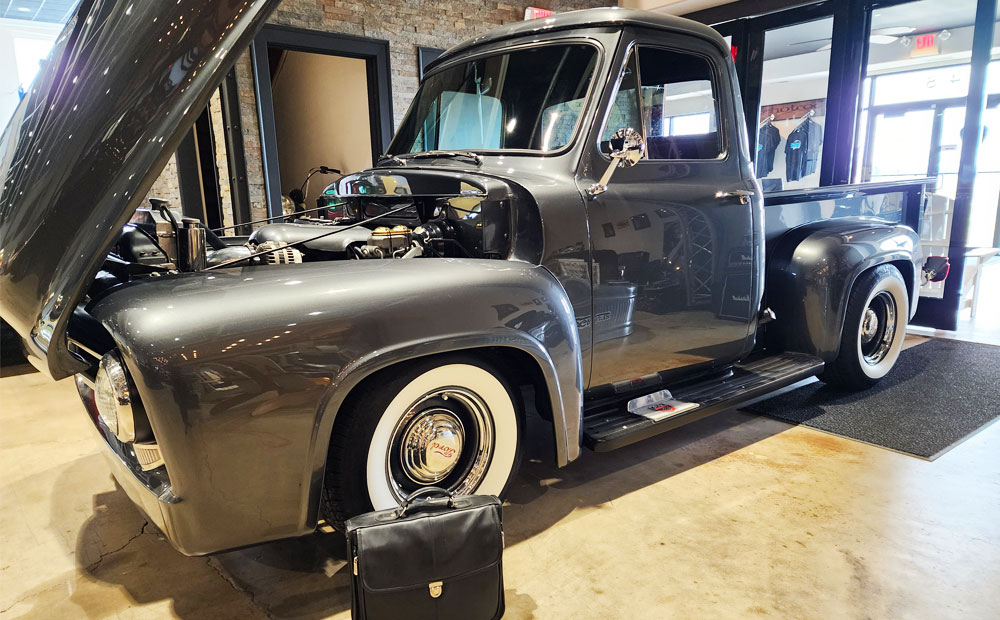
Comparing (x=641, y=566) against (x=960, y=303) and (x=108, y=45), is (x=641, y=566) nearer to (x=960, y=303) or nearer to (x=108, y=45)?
(x=108, y=45)

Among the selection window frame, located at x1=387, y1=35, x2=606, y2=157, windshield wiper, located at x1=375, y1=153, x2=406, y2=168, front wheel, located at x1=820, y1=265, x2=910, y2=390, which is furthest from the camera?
front wheel, located at x1=820, y1=265, x2=910, y2=390

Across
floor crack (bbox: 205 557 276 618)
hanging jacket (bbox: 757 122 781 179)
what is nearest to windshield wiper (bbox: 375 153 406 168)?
floor crack (bbox: 205 557 276 618)

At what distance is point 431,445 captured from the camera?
2.11m

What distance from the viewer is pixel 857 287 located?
3.59 metres

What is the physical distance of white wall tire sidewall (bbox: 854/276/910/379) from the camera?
3.66 meters

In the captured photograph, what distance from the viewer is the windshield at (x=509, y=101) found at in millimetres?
2576

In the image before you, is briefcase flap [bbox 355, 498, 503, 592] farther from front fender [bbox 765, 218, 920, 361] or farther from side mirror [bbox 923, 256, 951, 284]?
side mirror [bbox 923, 256, 951, 284]

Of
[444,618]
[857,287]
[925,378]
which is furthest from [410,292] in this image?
[925,378]

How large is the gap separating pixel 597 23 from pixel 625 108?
1.22 ft

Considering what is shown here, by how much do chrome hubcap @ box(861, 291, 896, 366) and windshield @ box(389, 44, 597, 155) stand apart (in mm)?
2518

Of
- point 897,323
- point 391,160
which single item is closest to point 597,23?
point 391,160

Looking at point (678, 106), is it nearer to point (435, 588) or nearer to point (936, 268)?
point (435, 588)

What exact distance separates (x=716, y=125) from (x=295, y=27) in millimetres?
4858

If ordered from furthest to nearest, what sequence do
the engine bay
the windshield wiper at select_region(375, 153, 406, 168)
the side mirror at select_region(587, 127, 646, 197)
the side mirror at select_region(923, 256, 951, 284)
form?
the side mirror at select_region(923, 256, 951, 284), the windshield wiper at select_region(375, 153, 406, 168), the side mirror at select_region(587, 127, 646, 197), the engine bay
